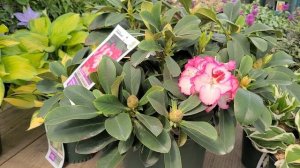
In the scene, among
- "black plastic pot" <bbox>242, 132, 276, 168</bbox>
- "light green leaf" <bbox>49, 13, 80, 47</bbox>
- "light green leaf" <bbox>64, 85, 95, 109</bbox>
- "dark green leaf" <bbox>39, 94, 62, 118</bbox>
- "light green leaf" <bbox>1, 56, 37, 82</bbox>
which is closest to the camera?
"light green leaf" <bbox>64, 85, 95, 109</bbox>

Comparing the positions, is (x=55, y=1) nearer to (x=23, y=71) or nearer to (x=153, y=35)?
(x=23, y=71)

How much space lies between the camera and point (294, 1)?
171 inches

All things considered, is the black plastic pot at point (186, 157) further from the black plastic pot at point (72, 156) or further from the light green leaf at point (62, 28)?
the light green leaf at point (62, 28)

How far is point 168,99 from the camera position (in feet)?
2.63

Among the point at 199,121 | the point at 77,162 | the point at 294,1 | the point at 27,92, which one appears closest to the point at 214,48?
the point at 199,121

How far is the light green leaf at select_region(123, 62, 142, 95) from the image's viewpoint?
31.3 inches

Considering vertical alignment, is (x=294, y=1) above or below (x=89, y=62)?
below

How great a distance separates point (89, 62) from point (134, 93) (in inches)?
6.4

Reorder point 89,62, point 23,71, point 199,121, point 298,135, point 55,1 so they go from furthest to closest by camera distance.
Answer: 1. point 55,1
2. point 23,71
3. point 298,135
4. point 89,62
5. point 199,121

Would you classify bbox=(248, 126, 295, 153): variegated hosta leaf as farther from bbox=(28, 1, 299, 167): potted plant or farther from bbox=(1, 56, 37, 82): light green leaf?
bbox=(1, 56, 37, 82): light green leaf

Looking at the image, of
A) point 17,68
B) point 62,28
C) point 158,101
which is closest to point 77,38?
point 62,28

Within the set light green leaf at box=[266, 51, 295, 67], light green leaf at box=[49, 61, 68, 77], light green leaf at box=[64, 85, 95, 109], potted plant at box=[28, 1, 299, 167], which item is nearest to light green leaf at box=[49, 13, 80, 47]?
light green leaf at box=[49, 61, 68, 77]

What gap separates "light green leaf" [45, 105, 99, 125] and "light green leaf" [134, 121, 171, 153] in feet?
0.34

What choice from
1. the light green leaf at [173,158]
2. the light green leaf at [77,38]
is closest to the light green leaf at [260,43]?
the light green leaf at [173,158]
